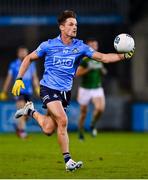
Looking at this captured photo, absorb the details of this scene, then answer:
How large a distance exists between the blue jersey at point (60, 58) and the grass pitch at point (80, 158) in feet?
4.52

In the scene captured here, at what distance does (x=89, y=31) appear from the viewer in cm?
2884

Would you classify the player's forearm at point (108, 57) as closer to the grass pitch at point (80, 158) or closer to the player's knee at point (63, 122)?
the player's knee at point (63, 122)

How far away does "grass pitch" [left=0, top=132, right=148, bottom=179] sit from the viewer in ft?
40.1

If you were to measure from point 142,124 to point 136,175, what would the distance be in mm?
14119

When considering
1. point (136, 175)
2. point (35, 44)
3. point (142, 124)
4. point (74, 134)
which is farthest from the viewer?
point (35, 44)

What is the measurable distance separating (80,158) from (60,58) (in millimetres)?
2693

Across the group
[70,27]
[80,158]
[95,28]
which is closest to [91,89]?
[80,158]

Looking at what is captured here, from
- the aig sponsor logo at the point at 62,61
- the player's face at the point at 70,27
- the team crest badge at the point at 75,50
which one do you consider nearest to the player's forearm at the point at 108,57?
the team crest badge at the point at 75,50

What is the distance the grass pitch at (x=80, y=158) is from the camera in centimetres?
1223

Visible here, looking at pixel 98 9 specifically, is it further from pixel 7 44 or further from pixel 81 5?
pixel 7 44

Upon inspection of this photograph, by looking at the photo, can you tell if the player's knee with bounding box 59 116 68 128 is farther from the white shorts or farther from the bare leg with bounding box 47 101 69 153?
the white shorts

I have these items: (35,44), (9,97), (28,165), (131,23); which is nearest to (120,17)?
(131,23)

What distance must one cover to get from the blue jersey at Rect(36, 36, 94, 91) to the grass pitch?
138 cm

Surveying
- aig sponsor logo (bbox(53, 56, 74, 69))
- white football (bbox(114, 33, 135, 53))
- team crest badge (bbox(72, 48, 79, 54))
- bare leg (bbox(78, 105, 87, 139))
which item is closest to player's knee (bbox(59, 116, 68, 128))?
aig sponsor logo (bbox(53, 56, 74, 69))
